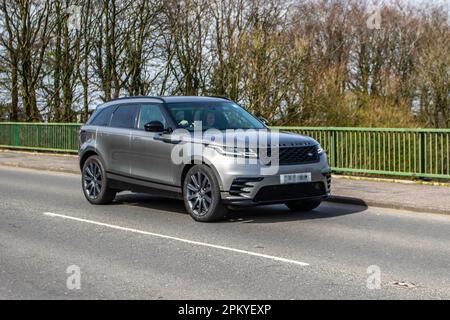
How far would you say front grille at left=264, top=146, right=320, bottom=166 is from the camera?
10.1m

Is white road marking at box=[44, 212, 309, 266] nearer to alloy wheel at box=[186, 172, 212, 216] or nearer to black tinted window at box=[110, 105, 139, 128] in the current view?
alloy wheel at box=[186, 172, 212, 216]

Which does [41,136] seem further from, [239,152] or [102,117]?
[239,152]

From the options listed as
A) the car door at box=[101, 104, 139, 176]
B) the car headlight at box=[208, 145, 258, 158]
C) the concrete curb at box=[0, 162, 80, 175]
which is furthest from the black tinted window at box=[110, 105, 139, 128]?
the concrete curb at box=[0, 162, 80, 175]

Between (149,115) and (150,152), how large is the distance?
27.0 inches

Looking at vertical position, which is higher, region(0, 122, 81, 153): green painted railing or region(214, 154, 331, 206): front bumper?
region(0, 122, 81, 153): green painted railing

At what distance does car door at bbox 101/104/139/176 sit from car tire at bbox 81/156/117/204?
0.90 ft

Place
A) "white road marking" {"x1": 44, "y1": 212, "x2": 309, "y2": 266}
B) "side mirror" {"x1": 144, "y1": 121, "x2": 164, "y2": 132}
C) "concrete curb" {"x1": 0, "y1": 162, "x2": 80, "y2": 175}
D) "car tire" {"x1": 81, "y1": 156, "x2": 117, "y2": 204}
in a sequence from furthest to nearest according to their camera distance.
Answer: "concrete curb" {"x1": 0, "y1": 162, "x2": 80, "y2": 175} → "car tire" {"x1": 81, "y1": 156, "x2": 117, "y2": 204} → "side mirror" {"x1": 144, "y1": 121, "x2": 164, "y2": 132} → "white road marking" {"x1": 44, "y1": 212, "x2": 309, "y2": 266}

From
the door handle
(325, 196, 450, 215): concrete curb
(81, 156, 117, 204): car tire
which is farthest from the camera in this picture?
(81, 156, 117, 204): car tire

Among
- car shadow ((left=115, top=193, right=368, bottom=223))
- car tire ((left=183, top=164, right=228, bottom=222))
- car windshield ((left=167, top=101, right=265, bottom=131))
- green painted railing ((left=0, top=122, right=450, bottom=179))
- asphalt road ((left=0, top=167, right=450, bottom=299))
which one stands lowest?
asphalt road ((left=0, top=167, right=450, bottom=299))

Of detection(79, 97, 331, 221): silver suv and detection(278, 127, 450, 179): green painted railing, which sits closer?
detection(79, 97, 331, 221): silver suv

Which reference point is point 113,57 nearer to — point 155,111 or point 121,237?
point 155,111

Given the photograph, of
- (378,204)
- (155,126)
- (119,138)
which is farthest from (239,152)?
(378,204)

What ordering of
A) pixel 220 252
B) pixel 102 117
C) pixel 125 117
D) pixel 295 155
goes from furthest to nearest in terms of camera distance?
pixel 102 117, pixel 125 117, pixel 295 155, pixel 220 252

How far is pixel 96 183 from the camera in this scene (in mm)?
12484
